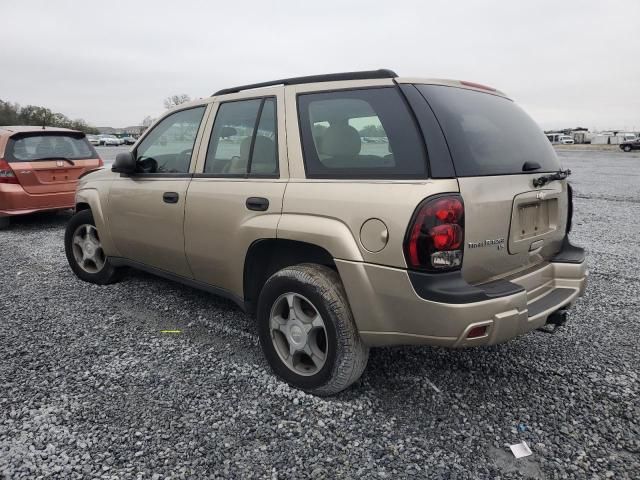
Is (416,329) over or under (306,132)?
under

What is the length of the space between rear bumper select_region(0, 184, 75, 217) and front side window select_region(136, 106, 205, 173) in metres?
4.29

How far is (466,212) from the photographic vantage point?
225 cm

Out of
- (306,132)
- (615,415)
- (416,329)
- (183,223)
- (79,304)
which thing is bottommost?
(615,415)

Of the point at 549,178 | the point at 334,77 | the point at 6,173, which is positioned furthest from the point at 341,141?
the point at 6,173

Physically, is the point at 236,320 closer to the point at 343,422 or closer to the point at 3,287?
the point at 343,422

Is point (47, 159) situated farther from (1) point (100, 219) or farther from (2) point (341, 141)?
(2) point (341, 141)

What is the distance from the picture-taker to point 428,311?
88.2 inches

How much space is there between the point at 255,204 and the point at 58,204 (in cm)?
603

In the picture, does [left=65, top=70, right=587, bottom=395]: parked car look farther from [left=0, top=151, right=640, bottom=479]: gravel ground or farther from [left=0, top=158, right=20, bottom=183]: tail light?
[left=0, top=158, right=20, bottom=183]: tail light

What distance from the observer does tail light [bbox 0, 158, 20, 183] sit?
7098mm

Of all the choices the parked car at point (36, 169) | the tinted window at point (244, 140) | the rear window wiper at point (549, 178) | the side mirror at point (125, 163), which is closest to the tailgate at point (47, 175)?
the parked car at point (36, 169)

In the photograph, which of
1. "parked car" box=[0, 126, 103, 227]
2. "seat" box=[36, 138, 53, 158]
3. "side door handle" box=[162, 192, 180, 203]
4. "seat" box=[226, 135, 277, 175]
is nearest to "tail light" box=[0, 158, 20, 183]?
"parked car" box=[0, 126, 103, 227]

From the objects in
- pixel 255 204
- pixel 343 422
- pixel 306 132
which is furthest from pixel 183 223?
pixel 343 422

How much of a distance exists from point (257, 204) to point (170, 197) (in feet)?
3.25
